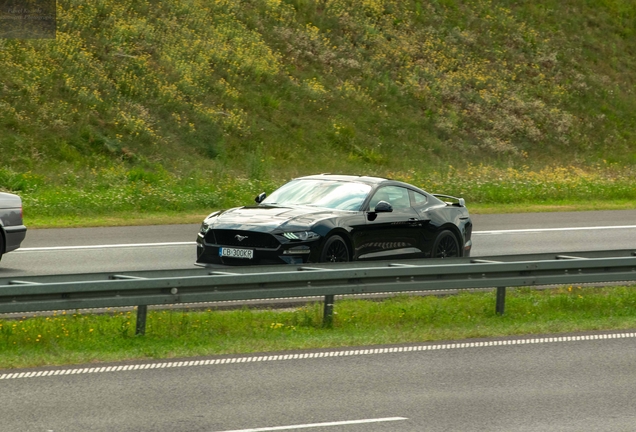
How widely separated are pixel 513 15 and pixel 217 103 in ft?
66.4

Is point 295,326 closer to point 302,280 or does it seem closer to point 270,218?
point 302,280

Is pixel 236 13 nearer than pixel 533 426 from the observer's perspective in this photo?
No

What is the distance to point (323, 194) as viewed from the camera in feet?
48.5

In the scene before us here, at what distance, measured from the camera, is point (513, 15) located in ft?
169

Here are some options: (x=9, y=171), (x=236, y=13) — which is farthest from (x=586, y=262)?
(x=236, y=13)

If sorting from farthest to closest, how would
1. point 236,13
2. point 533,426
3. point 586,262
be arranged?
point 236,13
point 586,262
point 533,426

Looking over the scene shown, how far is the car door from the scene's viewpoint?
14125 millimetres

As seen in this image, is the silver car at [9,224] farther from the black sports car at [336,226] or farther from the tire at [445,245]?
the tire at [445,245]

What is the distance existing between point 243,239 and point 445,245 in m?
3.59

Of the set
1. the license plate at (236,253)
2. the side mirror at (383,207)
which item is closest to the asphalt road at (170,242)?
the license plate at (236,253)

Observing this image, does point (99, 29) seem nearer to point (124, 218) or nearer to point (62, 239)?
point (124, 218)

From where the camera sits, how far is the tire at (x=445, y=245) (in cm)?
1521

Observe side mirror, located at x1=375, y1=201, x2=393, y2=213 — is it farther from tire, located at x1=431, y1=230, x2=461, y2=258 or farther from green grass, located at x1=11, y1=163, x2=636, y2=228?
green grass, located at x1=11, y1=163, x2=636, y2=228

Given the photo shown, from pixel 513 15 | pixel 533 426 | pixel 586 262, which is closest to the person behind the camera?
pixel 533 426
